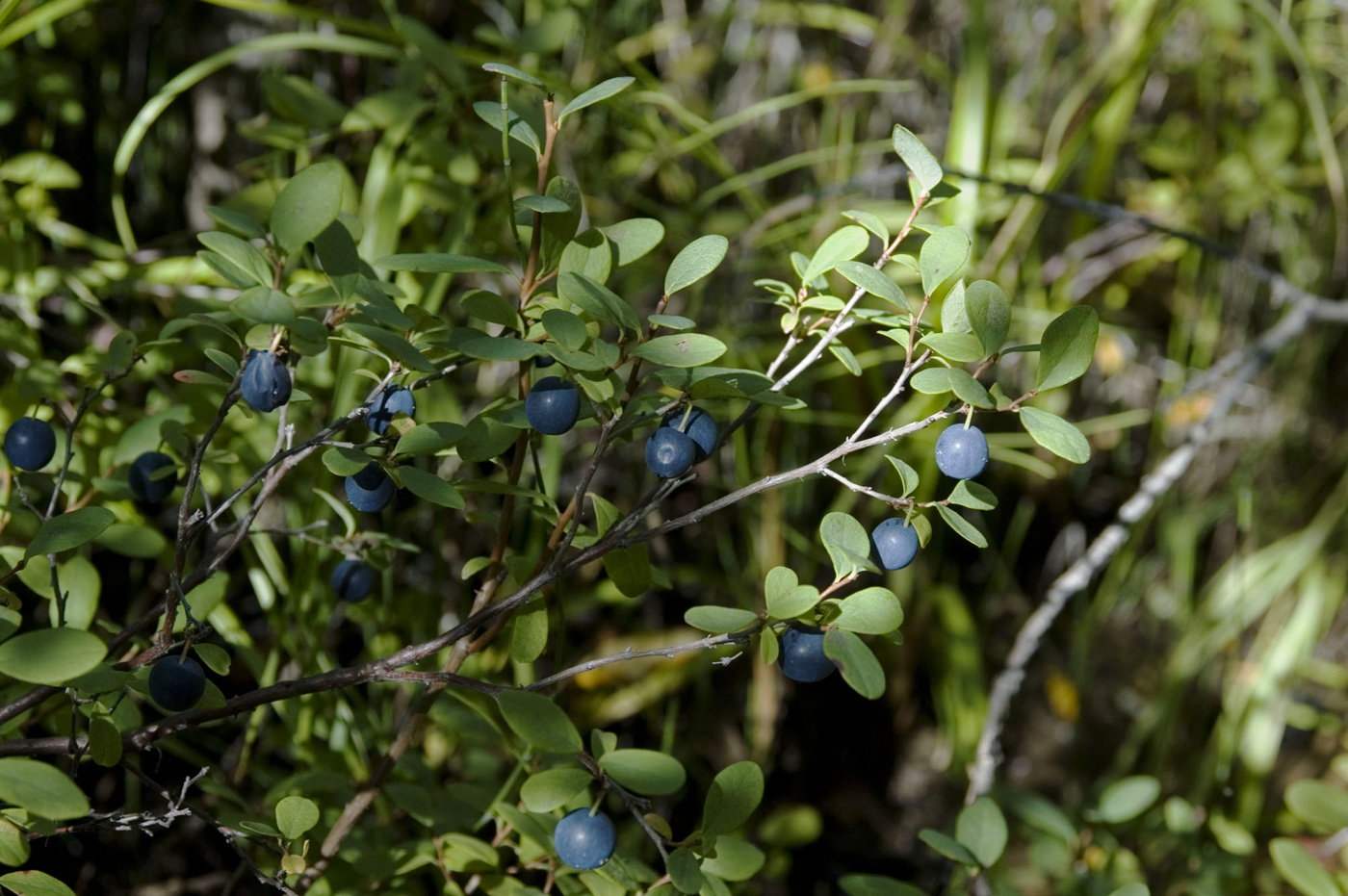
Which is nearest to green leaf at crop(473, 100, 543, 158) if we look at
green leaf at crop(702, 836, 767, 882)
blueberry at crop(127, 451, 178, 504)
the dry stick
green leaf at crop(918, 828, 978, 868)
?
blueberry at crop(127, 451, 178, 504)

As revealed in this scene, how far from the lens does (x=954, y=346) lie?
59 cm

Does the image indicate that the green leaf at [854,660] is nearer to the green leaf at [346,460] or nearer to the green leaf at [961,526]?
the green leaf at [961,526]

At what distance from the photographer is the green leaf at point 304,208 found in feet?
2.03

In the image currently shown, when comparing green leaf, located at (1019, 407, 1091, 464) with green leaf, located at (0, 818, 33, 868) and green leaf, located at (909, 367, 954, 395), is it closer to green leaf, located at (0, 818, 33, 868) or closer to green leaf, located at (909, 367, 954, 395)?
green leaf, located at (909, 367, 954, 395)

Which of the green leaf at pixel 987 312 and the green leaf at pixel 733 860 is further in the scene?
the green leaf at pixel 733 860

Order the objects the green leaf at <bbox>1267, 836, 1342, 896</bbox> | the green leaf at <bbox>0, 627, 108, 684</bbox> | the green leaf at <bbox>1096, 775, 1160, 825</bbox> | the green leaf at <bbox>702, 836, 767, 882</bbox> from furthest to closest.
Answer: the green leaf at <bbox>1096, 775, 1160, 825</bbox>, the green leaf at <bbox>1267, 836, 1342, 896</bbox>, the green leaf at <bbox>702, 836, 767, 882</bbox>, the green leaf at <bbox>0, 627, 108, 684</bbox>

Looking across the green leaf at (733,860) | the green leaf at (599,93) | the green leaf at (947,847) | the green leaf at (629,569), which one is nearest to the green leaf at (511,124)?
the green leaf at (599,93)

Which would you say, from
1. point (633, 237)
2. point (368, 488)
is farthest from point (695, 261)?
point (368, 488)

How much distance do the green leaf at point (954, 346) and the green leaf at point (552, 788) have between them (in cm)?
33

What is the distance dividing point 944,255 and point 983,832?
0.51m

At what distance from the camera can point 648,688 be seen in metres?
1.43

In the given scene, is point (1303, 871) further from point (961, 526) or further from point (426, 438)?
point (426, 438)

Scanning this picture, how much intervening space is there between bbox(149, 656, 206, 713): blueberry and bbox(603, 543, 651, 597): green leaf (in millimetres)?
Result: 258

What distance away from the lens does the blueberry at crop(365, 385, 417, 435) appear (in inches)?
26.4
